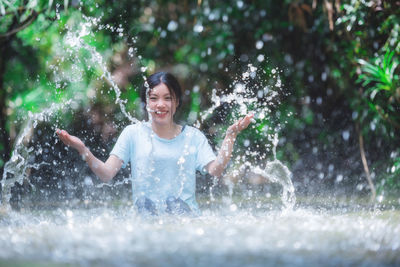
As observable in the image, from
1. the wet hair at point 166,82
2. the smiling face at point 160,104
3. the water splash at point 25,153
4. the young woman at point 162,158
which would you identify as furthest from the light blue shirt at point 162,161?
the water splash at point 25,153

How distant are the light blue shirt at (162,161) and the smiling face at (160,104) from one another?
4.0 inches

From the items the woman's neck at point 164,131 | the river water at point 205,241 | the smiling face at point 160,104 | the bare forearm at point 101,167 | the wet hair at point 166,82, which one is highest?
the wet hair at point 166,82

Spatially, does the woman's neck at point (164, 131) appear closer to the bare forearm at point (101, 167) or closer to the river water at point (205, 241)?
the bare forearm at point (101, 167)

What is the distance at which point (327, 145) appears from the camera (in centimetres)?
474

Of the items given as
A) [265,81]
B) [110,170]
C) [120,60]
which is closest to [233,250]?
[110,170]

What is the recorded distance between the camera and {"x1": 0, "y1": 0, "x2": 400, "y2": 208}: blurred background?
4.24 metres

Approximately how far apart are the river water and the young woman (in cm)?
24

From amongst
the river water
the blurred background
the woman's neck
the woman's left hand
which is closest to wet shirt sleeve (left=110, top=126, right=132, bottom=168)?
the woman's neck

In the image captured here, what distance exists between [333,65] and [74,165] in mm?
2671

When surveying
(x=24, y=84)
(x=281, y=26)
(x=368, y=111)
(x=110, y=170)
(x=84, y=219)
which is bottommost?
(x=84, y=219)

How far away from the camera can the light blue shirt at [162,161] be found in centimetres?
280

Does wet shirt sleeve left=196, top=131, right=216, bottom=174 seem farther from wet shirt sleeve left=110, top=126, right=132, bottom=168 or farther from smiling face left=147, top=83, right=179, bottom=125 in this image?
wet shirt sleeve left=110, top=126, right=132, bottom=168

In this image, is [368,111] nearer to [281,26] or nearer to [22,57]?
[281,26]

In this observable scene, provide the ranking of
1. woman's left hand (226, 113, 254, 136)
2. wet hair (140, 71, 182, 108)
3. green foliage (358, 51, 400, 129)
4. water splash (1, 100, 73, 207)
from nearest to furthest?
1. woman's left hand (226, 113, 254, 136)
2. wet hair (140, 71, 182, 108)
3. green foliage (358, 51, 400, 129)
4. water splash (1, 100, 73, 207)
